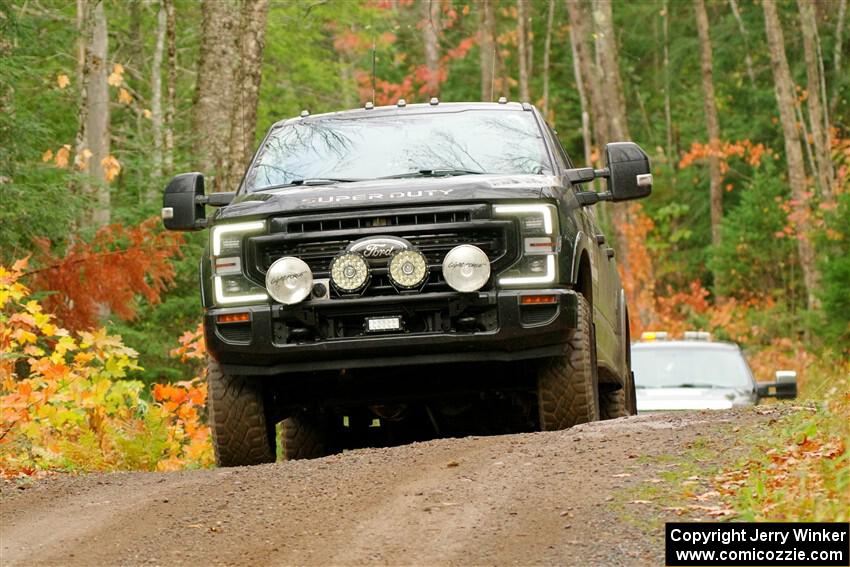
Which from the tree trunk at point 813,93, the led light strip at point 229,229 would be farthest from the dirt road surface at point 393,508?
the tree trunk at point 813,93

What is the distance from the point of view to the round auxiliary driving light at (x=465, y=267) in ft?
29.4

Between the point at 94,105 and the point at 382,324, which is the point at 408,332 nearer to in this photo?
the point at 382,324

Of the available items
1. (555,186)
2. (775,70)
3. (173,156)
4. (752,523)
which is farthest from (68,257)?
(775,70)

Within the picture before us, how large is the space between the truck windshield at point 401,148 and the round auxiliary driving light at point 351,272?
103 cm

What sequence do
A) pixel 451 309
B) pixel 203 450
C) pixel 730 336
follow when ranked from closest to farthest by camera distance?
1. pixel 451 309
2. pixel 203 450
3. pixel 730 336

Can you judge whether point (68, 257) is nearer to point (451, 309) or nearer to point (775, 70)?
point (451, 309)

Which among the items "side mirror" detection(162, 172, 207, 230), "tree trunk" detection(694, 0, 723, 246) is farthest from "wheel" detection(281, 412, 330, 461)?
"tree trunk" detection(694, 0, 723, 246)

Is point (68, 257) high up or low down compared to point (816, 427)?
up

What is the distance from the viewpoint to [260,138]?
30109 millimetres

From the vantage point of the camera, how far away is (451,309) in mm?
9047

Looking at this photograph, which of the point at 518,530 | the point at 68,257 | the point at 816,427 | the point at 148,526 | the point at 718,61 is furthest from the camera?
the point at 718,61

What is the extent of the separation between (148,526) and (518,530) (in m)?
1.74

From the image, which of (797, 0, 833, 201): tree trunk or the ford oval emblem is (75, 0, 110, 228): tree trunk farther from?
(797, 0, 833, 201): tree trunk

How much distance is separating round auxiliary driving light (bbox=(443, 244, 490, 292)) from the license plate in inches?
15.4
